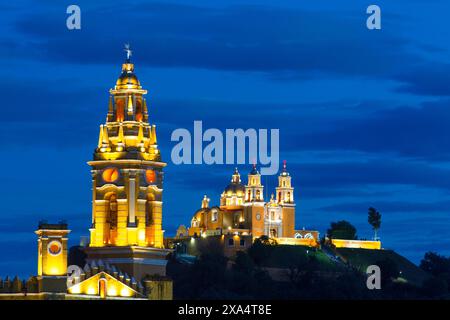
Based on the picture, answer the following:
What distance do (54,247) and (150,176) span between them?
12701 millimetres

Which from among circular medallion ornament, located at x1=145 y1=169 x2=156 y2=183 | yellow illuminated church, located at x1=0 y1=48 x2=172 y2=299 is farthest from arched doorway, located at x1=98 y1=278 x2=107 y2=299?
circular medallion ornament, located at x1=145 y1=169 x2=156 y2=183

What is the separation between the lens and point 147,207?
107125 millimetres

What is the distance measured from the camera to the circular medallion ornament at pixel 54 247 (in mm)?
95938

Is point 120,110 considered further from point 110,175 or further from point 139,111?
point 110,175

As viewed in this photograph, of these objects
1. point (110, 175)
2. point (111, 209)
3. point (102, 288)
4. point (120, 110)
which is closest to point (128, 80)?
point (120, 110)

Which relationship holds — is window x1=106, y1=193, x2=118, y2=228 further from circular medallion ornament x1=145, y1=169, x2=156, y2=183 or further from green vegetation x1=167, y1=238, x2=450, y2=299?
green vegetation x1=167, y1=238, x2=450, y2=299

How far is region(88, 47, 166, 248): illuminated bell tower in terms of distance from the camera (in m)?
106

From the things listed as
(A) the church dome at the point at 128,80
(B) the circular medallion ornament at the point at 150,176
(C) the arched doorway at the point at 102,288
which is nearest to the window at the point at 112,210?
(B) the circular medallion ornament at the point at 150,176
